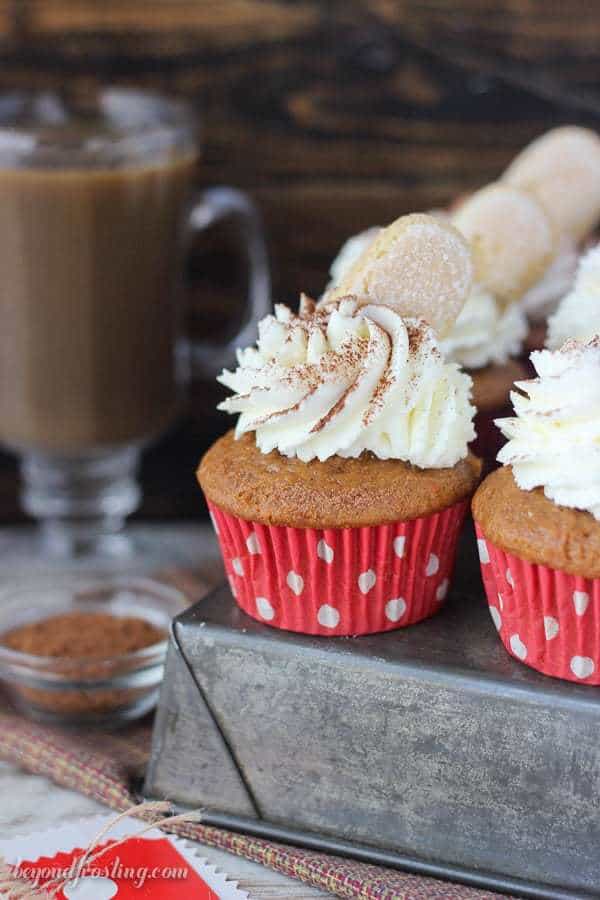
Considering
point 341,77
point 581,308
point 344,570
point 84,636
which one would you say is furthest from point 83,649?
point 341,77

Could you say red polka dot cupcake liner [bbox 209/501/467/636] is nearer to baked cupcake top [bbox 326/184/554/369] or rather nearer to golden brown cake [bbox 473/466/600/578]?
golden brown cake [bbox 473/466/600/578]

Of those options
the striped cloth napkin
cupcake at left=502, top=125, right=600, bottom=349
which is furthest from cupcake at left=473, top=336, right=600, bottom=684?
cupcake at left=502, top=125, right=600, bottom=349

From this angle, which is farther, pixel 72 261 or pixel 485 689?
pixel 72 261

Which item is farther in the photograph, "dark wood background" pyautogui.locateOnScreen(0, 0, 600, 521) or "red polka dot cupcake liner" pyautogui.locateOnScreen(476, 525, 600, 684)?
"dark wood background" pyautogui.locateOnScreen(0, 0, 600, 521)

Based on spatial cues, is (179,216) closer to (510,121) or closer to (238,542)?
(510,121)

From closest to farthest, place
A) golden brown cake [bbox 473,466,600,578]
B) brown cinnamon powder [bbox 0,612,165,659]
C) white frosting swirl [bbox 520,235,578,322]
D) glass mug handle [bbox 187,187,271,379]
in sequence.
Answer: golden brown cake [bbox 473,466,600,578] → brown cinnamon powder [bbox 0,612,165,659] → white frosting swirl [bbox 520,235,578,322] → glass mug handle [bbox 187,187,271,379]

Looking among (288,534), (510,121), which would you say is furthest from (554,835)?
(510,121)

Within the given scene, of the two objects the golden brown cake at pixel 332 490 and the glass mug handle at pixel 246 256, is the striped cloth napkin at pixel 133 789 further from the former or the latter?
the glass mug handle at pixel 246 256
